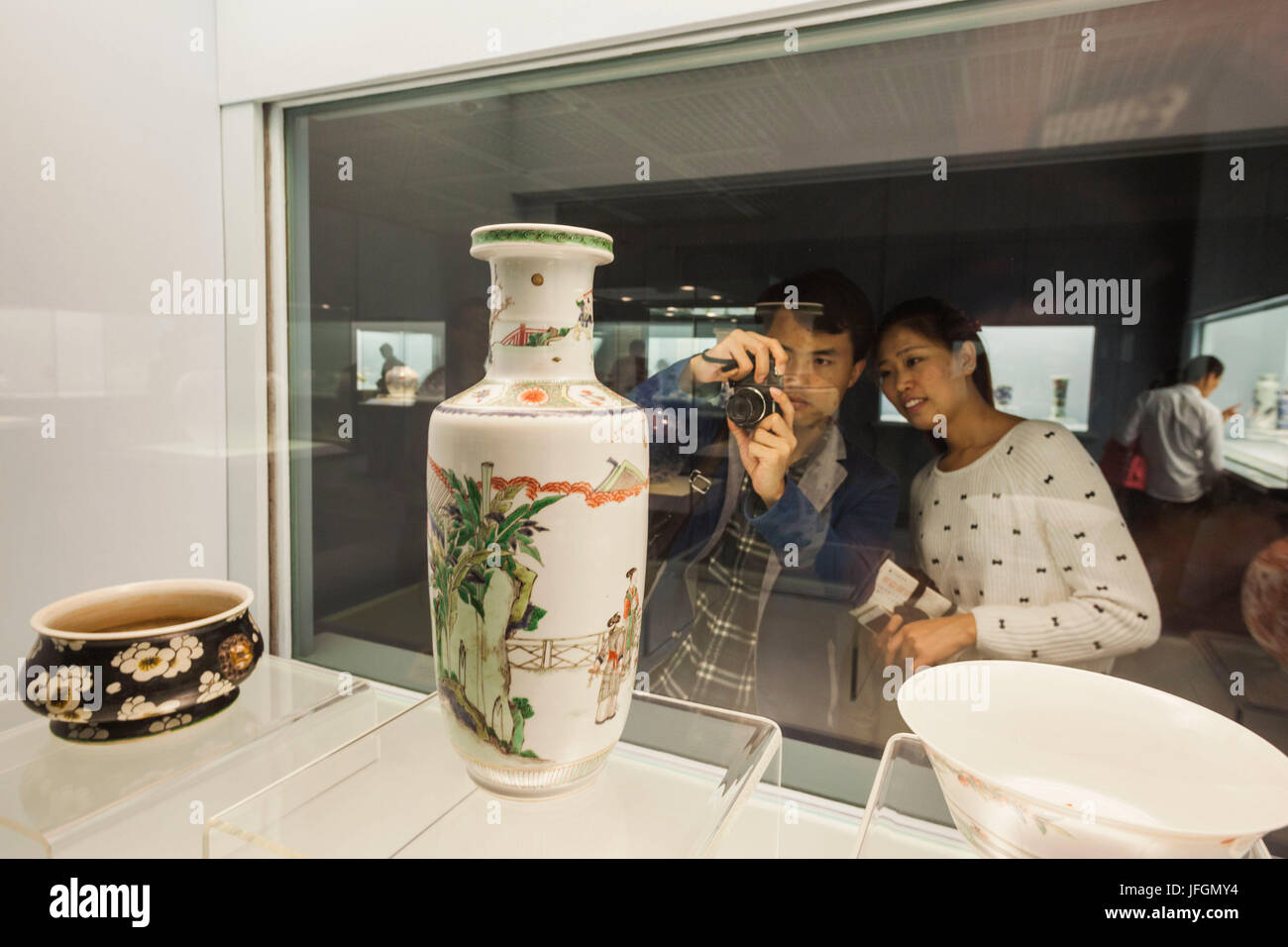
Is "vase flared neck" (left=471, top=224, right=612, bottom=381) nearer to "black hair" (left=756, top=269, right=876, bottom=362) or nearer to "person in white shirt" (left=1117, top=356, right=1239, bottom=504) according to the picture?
"black hair" (left=756, top=269, right=876, bottom=362)

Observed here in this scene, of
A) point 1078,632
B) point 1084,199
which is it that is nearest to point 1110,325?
point 1084,199

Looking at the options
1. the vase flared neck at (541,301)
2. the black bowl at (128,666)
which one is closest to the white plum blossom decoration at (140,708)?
the black bowl at (128,666)

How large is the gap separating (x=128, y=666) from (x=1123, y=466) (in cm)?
83

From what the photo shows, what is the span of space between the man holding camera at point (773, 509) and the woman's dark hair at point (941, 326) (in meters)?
0.03

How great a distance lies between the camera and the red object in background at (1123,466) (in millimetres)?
683

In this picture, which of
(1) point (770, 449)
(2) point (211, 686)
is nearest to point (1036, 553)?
(1) point (770, 449)

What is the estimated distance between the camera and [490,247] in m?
0.58

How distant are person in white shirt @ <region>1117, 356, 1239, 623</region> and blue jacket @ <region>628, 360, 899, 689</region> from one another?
0.20 m

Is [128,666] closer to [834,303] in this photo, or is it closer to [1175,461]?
[834,303]

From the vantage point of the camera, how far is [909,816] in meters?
0.62

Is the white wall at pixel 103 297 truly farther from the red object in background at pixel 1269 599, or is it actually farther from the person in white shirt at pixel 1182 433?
the red object in background at pixel 1269 599

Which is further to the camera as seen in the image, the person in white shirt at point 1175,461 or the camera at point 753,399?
the camera at point 753,399
